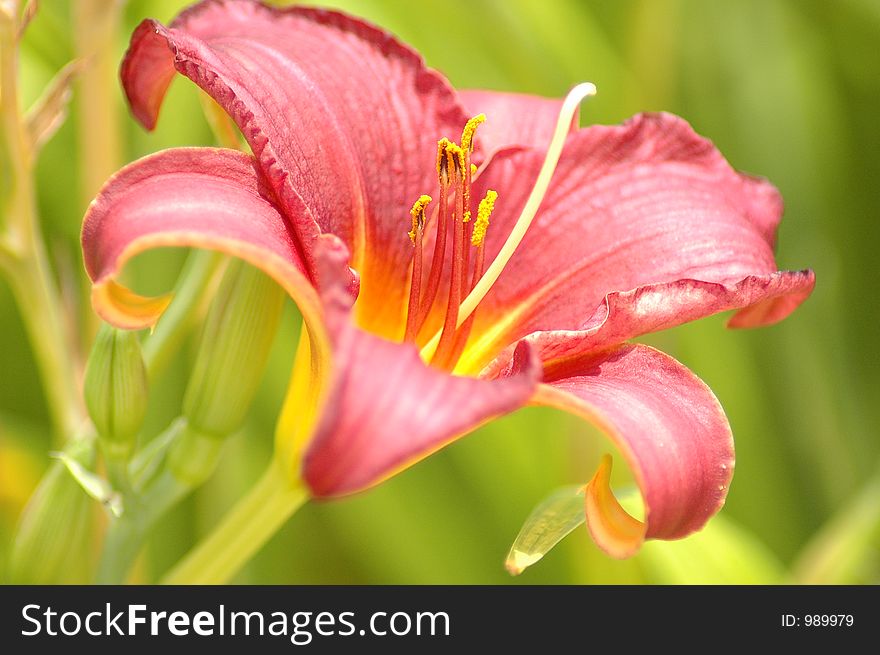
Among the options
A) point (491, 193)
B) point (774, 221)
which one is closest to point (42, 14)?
point (491, 193)

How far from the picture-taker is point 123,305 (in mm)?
Answer: 523

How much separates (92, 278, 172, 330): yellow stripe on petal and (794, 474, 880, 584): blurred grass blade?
2.06 ft

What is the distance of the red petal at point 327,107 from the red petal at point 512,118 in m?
0.04

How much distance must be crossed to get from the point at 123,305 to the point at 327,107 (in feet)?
0.64

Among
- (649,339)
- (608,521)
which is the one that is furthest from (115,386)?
(649,339)

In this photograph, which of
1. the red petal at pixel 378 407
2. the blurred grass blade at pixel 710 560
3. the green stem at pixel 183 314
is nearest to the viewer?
the red petal at pixel 378 407

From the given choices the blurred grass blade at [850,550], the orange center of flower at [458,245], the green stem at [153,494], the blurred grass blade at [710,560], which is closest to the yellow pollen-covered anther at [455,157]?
the orange center of flower at [458,245]

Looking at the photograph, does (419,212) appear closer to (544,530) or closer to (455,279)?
(455,279)

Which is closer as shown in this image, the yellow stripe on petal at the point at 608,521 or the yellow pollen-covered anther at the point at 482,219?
the yellow stripe on petal at the point at 608,521

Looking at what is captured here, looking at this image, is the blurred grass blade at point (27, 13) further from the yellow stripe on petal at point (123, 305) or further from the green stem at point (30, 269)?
the yellow stripe on petal at point (123, 305)

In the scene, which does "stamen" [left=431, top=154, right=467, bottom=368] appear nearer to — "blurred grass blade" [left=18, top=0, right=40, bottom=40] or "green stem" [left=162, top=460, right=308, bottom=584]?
"green stem" [left=162, top=460, right=308, bottom=584]

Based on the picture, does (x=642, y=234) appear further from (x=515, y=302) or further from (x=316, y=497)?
(x=316, y=497)

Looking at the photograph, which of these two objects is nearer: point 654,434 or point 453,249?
point 654,434

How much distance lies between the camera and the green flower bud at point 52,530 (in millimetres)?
674
